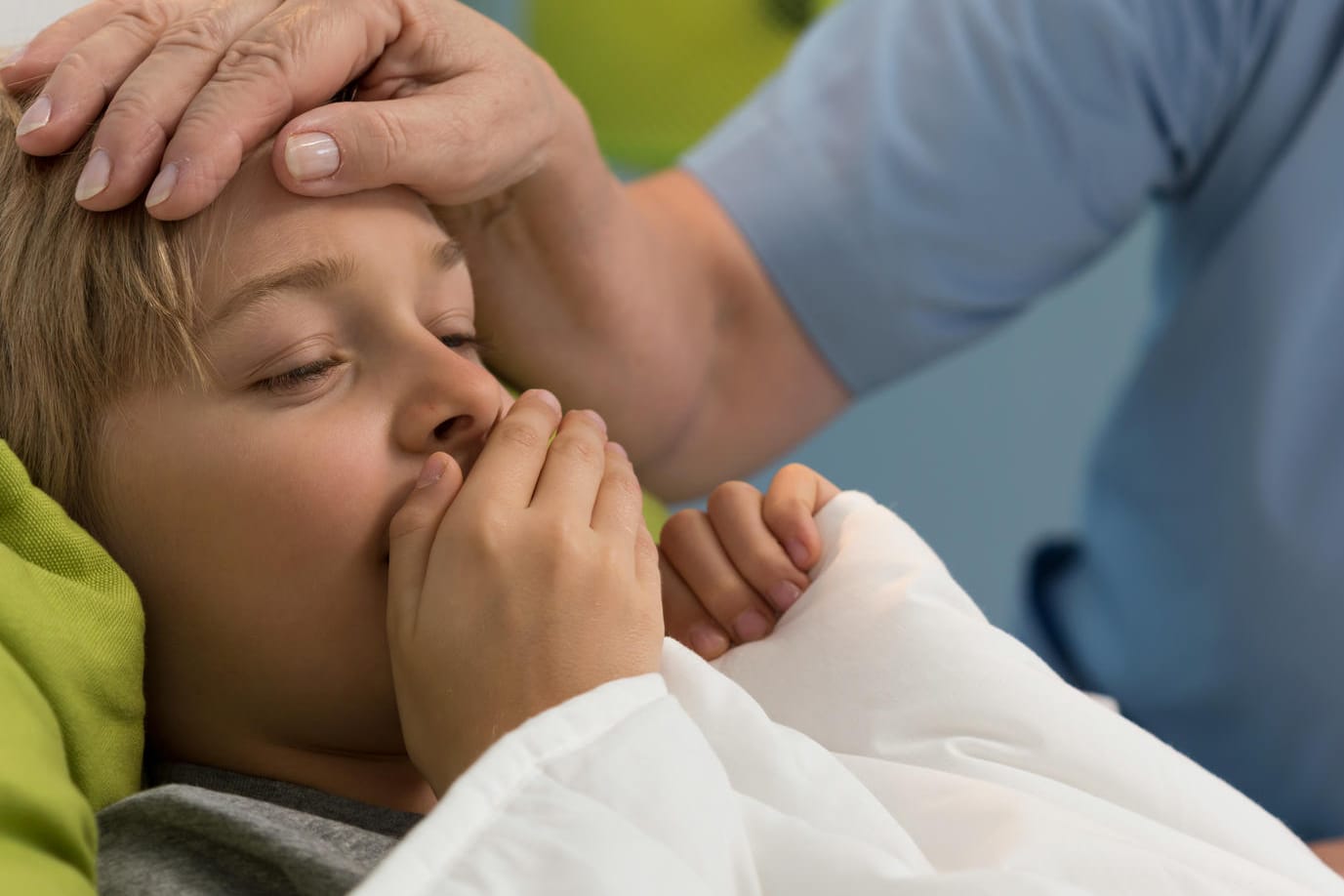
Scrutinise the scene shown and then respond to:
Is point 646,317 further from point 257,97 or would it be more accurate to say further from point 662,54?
point 662,54

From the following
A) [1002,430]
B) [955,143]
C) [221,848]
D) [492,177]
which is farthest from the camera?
[1002,430]

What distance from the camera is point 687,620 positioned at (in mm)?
717

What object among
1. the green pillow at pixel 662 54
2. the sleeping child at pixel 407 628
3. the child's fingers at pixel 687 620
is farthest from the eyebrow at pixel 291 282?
the green pillow at pixel 662 54

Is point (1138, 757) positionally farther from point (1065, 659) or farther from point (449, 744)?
point (1065, 659)

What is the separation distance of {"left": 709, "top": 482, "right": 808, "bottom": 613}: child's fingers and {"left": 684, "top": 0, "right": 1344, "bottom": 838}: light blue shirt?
0.36m

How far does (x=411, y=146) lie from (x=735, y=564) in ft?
0.87

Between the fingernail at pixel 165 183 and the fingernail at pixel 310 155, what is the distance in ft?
0.15

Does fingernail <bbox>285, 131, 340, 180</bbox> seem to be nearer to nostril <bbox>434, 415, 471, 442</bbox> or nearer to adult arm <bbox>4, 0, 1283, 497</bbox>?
nostril <bbox>434, 415, 471, 442</bbox>

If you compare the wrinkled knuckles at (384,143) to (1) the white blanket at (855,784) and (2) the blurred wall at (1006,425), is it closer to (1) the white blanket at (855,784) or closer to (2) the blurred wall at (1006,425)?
(1) the white blanket at (855,784)

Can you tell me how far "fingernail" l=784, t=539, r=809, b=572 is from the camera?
0.71 m

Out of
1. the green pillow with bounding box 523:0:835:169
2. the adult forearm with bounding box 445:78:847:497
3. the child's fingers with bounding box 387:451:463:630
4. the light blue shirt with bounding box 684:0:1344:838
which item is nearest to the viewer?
the child's fingers with bounding box 387:451:463:630

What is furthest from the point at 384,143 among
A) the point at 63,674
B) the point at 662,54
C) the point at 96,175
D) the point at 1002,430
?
the point at 1002,430

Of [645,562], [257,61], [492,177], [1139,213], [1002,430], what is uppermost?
[257,61]

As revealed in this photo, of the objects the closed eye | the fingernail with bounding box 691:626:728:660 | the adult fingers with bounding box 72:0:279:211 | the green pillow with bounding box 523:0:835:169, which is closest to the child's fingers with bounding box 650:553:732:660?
the fingernail with bounding box 691:626:728:660
